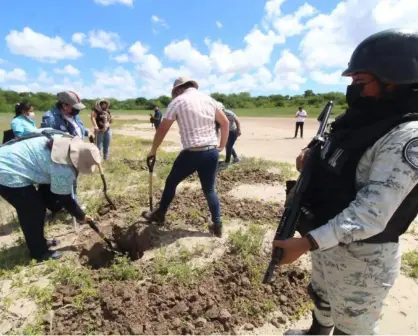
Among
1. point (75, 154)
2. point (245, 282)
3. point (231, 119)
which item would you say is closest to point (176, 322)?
point (245, 282)

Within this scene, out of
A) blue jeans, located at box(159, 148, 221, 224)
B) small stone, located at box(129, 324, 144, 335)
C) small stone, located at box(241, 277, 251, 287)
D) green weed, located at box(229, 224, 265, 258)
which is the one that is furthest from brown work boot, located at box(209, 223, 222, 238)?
small stone, located at box(129, 324, 144, 335)

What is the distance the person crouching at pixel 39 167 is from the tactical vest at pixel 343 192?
7.67 feet

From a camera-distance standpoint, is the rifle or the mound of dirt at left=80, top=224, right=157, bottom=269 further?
the mound of dirt at left=80, top=224, right=157, bottom=269

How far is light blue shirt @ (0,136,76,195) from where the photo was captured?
127 inches

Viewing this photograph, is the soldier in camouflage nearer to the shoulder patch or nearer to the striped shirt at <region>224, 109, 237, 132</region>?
the shoulder patch

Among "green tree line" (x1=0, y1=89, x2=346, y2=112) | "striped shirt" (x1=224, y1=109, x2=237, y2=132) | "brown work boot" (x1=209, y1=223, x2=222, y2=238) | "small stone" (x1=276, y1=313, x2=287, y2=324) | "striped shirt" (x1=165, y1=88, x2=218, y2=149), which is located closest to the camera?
"small stone" (x1=276, y1=313, x2=287, y2=324)

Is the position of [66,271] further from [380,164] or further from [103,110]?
[103,110]

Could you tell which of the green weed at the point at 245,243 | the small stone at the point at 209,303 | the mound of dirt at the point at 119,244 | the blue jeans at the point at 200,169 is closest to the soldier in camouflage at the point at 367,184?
the small stone at the point at 209,303

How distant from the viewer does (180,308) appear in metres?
2.83

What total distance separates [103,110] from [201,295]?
6.79 meters

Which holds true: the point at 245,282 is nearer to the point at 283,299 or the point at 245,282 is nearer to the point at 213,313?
the point at 283,299

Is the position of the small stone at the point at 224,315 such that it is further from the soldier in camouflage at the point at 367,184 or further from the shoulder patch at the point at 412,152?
the shoulder patch at the point at 412,152

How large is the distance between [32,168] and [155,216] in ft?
5.06

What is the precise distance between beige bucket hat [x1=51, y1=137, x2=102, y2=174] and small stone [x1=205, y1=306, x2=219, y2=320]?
1766 millimetres
